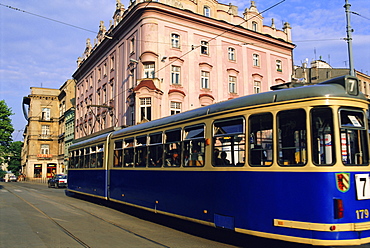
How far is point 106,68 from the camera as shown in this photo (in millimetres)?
37875

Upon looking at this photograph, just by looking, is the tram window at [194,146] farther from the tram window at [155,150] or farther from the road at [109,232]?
the road at [109,232]

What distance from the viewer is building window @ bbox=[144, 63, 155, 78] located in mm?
29438

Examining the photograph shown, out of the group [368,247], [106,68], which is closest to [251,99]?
[368,247]

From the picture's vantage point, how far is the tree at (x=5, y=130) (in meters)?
43.8

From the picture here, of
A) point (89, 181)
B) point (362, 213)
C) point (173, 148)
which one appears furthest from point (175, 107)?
point (362, 213)

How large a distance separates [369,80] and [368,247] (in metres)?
47.4

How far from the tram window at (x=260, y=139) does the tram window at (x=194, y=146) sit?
5.04ft

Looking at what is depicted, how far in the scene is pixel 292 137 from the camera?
21.8ft

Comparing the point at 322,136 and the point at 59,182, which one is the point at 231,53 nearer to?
the point at 59,182

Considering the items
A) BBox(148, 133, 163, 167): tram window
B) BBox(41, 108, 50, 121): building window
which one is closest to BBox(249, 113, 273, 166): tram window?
BBox(148, 133, 163, 167): tram window

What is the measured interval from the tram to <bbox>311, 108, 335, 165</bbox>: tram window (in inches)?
0.6

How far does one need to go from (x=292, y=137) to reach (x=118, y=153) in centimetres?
825

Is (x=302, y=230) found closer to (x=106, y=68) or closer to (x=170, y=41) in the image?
(x=170, y=41)

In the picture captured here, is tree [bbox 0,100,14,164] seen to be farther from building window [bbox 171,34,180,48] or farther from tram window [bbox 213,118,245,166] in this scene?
tram window [bbox 213,118,245,166]
